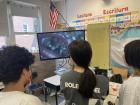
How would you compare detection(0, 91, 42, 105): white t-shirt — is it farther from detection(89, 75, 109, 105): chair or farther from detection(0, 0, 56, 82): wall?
detection(0, 0, 56, 82): wall

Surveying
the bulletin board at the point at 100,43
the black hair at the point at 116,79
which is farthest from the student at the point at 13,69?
the bulletin board at the point at 100,43

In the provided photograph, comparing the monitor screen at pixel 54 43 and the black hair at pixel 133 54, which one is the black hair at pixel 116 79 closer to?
the monitor screen at pixel 54 43

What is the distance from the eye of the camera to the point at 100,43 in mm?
3596

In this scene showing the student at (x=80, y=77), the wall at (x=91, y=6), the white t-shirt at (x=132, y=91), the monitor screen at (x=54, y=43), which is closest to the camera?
the white t-shirt at (x=132, y=91)

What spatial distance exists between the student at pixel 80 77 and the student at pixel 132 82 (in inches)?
11.9

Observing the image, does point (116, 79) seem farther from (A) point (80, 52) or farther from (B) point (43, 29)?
(B) point (43, 29)

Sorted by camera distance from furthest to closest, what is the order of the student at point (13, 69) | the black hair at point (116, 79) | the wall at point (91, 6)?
the wall at point (91, 6), the black hair at point (116, 79), the student at point (13, 69)

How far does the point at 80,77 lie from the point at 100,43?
2.15m

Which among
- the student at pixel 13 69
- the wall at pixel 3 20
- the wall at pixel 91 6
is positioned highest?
the wall at pixel 91 6

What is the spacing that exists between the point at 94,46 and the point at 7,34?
1992 mm

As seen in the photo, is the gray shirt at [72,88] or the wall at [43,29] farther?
the wall at [43,29]

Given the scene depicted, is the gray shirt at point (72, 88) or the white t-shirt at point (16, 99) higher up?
the white t-shirt at point (16, 99)

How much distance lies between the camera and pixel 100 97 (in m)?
1.69

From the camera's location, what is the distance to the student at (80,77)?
154 centimetres
